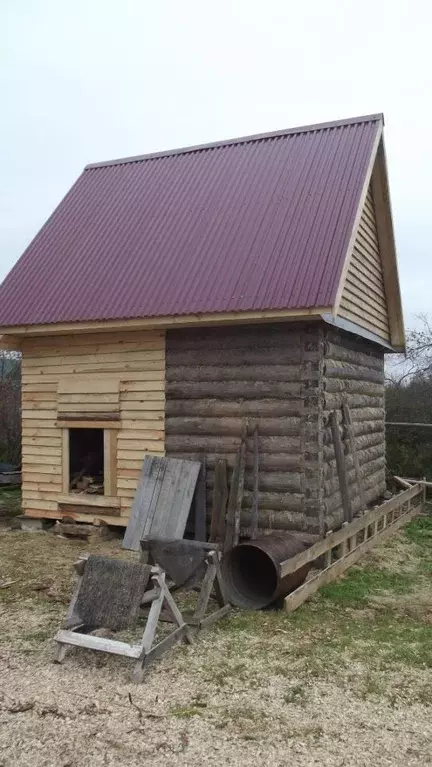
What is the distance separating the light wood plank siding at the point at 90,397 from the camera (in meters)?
10.6

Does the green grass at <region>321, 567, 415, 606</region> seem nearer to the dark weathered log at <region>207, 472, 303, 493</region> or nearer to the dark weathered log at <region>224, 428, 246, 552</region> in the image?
the dark weathered log at <region>207, 472, 303, 493</region>

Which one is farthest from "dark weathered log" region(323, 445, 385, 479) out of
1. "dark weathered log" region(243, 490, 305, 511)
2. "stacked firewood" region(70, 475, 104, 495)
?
"stacked firewood" region(70, 475, 104, 495)

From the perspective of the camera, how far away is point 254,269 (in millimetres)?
9742

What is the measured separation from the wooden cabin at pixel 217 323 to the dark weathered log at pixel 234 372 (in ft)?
0.07

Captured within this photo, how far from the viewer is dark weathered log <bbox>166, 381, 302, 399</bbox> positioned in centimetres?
951

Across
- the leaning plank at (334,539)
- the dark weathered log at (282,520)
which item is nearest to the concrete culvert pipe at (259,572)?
the leaning plank at (334,539)

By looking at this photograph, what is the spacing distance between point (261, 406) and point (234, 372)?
2.20ft

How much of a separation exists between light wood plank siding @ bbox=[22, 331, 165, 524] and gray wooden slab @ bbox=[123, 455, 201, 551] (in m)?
0.50

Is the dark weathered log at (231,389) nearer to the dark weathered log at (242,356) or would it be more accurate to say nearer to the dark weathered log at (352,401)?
the dark weathered log at (242,356)

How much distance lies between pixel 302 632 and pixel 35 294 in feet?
24.4

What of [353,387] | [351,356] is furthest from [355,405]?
[351,356]

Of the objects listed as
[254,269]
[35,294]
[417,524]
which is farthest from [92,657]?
[417,524]

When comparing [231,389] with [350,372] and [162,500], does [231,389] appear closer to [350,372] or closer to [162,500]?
[162,500]

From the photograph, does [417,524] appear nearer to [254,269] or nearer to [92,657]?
[254,269]
